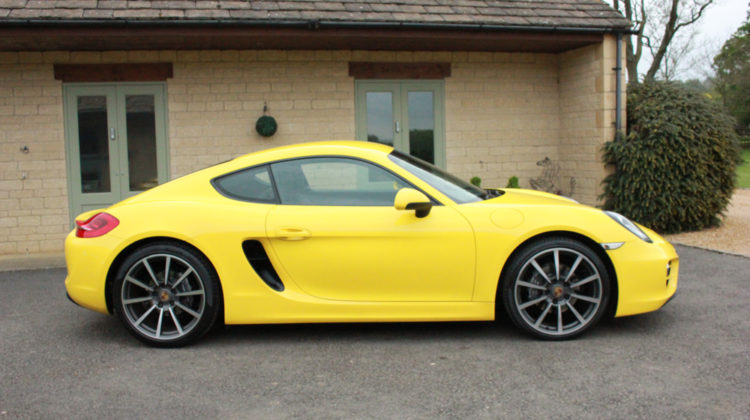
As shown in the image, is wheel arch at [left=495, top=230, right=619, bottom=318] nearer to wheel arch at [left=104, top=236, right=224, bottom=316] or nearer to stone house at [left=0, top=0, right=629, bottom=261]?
wheel arch at [left=104, top=236, right=224, bottom=316]

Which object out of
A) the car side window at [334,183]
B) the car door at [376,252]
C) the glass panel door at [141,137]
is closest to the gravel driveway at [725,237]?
the car door at [376,252]

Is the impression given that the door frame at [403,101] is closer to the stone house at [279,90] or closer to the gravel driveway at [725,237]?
the stone house at [279,90]

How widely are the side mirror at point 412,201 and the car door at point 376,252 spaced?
9 centimetres

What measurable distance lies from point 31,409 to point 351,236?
208cm

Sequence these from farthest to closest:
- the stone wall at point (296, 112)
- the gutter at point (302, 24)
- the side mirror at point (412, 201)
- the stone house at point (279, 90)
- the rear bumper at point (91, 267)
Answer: the stone wall at point (296, 112)
the stone house at point (279, 90)
the gutter at point (302, 24)
the rear bumper at point (91, 267)
the side mirror at point (412, 201)

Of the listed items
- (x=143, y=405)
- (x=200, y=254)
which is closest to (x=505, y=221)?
(x=200, y=254)

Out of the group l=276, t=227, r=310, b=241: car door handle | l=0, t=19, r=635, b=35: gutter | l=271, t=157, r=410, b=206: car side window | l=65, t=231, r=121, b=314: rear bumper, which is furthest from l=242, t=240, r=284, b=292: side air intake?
l=0, t=19, r=635, b=35: gutter

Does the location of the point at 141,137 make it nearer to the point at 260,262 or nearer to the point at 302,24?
the point at 302,24

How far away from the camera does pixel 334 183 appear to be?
4762 millimetres

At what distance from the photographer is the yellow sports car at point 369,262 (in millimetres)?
4578

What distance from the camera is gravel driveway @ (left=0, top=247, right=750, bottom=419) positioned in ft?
11.7

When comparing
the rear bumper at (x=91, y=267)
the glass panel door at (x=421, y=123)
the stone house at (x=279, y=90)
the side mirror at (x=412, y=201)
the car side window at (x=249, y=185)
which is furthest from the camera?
the glass panel door at (x=421, y=123)

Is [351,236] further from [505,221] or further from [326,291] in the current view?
[505,221]

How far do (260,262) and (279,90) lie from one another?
5.55 meters
